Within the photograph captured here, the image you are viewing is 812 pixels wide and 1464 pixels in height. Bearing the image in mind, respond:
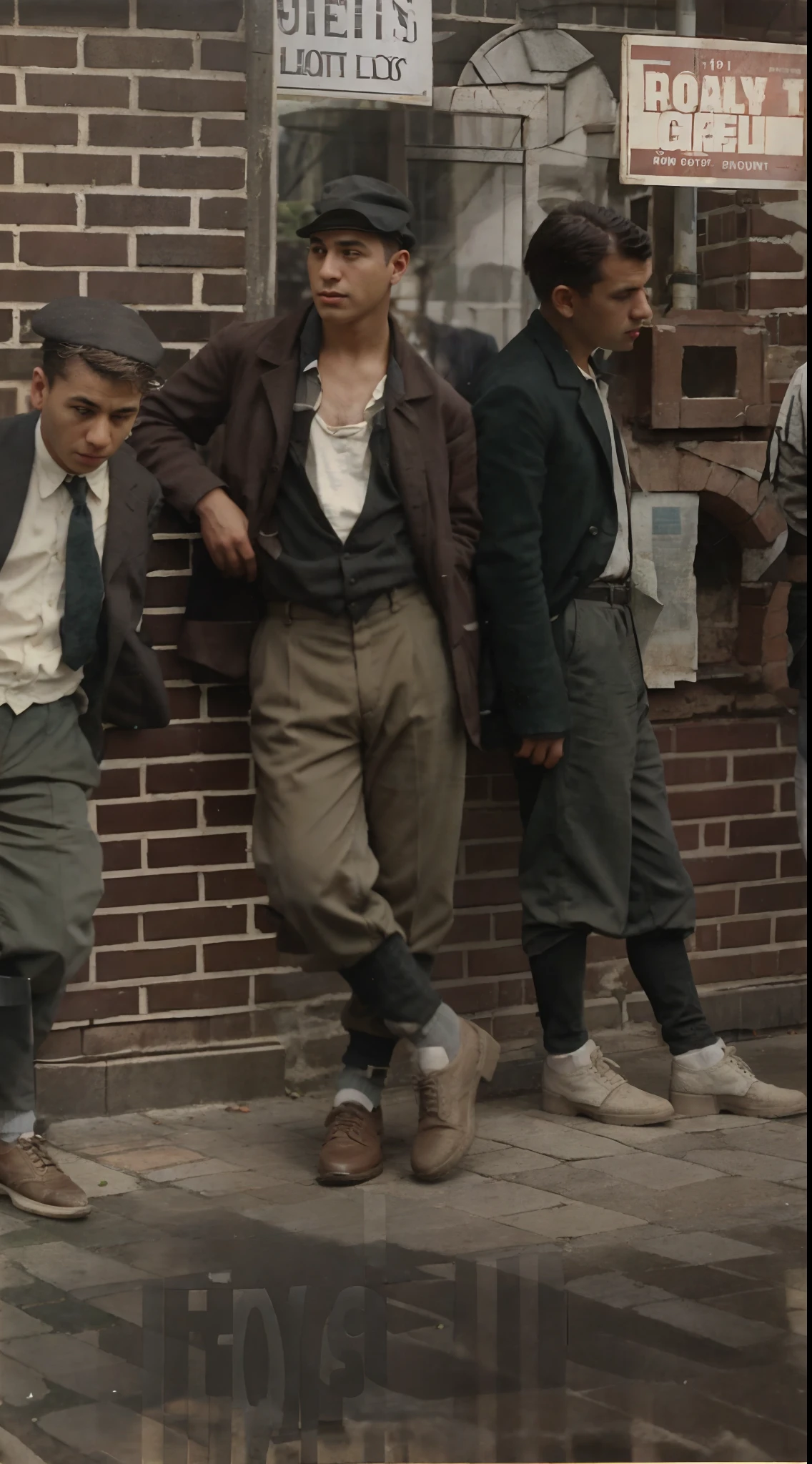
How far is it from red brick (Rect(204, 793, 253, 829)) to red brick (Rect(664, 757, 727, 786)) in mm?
1357

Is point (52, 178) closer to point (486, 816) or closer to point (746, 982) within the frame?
point (486, 816)

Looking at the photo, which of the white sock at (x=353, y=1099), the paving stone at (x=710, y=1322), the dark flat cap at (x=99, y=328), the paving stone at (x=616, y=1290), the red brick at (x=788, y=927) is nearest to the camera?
the paving stone at (x=710, y=1322)

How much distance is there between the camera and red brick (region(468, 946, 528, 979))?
5941 mm

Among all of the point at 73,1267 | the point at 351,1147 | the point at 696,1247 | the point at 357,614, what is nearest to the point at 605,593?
the point at 357,614

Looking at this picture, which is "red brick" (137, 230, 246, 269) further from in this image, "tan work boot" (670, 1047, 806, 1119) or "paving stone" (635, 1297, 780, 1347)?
"paving stone" (635, 1297, 780, 1347)

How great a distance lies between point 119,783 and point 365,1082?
3.26ft

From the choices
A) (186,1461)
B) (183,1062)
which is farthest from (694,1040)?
(186,1461)

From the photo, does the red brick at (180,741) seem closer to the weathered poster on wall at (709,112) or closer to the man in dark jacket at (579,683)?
the man in dark jacket at (579,683)

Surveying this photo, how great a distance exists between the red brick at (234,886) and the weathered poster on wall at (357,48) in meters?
2.07

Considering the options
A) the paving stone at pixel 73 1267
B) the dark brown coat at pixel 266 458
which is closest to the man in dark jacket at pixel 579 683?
the dark brown coat at pixel 266 458

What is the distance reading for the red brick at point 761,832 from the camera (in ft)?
20.9

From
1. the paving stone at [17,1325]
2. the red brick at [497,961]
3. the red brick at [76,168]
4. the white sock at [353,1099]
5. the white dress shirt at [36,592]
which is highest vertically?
the red brick at [76,168]

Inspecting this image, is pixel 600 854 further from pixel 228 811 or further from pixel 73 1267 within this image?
pixel 73 1267

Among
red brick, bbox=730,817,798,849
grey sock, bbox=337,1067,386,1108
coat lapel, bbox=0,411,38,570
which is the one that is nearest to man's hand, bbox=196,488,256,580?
coat lapel, bbox=0,411,38,570
